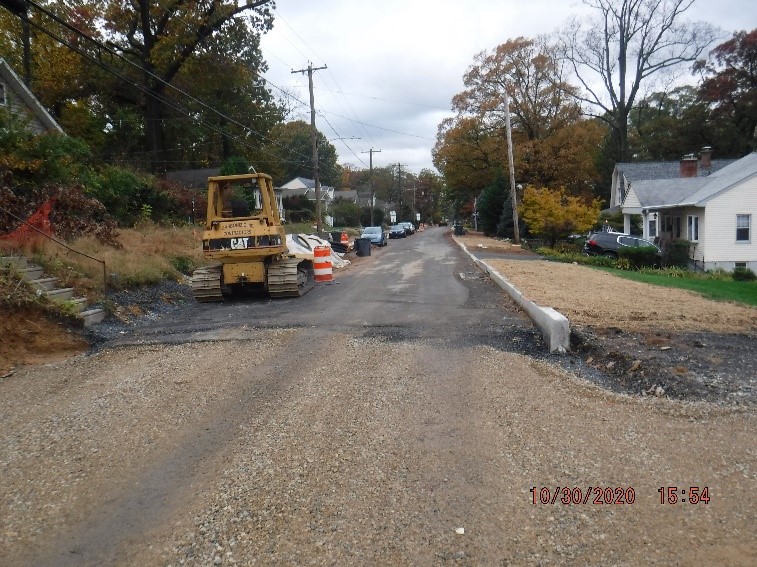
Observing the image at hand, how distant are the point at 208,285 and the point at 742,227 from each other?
78.1ft

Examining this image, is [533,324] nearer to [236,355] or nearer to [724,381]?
[724,381]

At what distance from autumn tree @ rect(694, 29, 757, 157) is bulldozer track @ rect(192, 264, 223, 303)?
49906 millimetres

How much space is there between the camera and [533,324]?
10477mm

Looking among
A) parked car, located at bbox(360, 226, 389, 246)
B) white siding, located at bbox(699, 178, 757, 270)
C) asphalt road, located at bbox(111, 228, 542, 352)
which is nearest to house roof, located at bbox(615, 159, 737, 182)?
white siding, located at bbox(699, 178, 757, 270)

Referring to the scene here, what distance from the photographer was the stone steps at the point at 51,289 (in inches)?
420

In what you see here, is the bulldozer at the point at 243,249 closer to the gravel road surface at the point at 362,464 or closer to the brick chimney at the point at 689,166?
the gravel road surface at the point at 362,464

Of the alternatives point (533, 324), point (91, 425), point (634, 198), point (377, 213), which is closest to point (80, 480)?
point (91, 425)

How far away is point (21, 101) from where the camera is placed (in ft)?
83.0

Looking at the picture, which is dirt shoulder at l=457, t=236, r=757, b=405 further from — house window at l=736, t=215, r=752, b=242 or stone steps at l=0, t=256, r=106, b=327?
house window at l=736, t=215, r=752, b=242

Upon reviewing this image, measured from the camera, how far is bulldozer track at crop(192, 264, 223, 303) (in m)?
14.5

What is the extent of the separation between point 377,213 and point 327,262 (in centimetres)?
6581

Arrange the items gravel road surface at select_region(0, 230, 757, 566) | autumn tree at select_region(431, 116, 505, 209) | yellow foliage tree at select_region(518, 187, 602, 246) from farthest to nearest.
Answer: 1. autumn tree at select_region(431, 116, 505, 209)
2. yellow foliage tree at select_region(518, 187, 602, 246)
3. gravel road surface at select_region(0, 230, 757, 566)

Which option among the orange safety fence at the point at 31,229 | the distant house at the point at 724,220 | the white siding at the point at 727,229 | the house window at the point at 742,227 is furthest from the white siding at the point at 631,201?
the orange safety fence at the point at 31,229

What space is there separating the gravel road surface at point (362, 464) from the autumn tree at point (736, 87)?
52.0 meters
